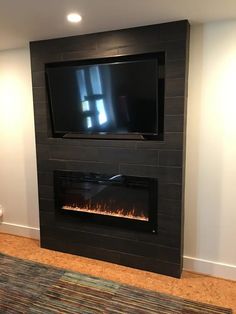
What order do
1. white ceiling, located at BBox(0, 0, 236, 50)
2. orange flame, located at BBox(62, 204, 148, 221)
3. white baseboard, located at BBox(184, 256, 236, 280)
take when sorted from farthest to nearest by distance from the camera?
1. orange flame, located at BBox(62, 204, 148, 221)
2. white baseboard, located at BBox(184, 256, 236, 280)
3. white ceiling, located at BBox(0, 0, 236, 50)

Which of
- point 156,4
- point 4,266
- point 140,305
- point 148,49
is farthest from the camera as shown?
point 4,266

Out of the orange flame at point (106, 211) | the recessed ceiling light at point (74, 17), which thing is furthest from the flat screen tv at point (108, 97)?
the orange flame at point (106, 211)

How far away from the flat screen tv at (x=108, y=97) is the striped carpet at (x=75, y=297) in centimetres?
137

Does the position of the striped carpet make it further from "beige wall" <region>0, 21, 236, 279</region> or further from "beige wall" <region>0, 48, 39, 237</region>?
"beige wall" <region>0, 48, 39, 237</region>

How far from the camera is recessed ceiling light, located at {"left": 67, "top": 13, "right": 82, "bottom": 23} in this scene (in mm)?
2104

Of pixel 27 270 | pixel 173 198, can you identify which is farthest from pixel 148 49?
pixel 27 270

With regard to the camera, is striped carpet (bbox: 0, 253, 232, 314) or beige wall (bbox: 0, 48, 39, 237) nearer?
striped carpet (bbox: 0, 253, 232, 314)

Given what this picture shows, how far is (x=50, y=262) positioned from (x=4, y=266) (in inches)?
18.0

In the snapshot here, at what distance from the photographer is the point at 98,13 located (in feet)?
6.77

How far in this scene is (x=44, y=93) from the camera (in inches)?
112

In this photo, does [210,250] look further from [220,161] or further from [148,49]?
[148,49]

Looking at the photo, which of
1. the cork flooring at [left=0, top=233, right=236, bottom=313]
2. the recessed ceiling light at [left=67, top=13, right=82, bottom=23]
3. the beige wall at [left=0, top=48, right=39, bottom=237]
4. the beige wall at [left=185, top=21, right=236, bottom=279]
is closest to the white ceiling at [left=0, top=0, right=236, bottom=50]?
the recessed ceiling light at [left=67, top=13, right=82, bottom=23]

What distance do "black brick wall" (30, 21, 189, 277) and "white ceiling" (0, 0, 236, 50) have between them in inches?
5.4

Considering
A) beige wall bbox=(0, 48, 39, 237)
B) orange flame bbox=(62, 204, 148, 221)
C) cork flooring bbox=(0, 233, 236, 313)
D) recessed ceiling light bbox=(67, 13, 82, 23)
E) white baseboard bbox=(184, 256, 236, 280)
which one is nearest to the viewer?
recessed ceiling light bbox=(67, 13, 82, 23)
